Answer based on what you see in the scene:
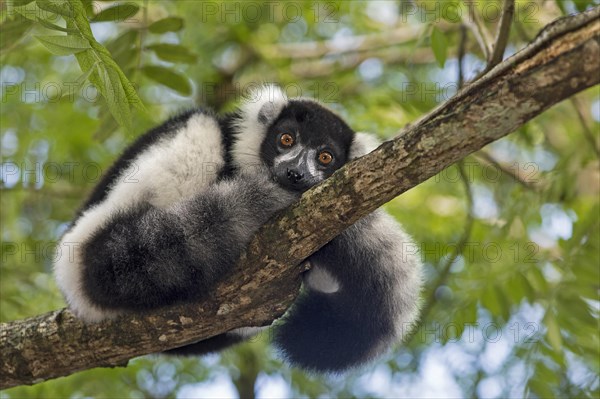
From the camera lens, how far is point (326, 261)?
4293 millimetres

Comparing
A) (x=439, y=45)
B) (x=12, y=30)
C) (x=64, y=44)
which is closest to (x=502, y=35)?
(x=439, y=45)

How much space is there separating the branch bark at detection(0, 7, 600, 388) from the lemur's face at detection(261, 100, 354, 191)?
990 mm

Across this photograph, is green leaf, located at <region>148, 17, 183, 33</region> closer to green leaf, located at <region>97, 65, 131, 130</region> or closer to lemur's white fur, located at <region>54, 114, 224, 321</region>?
lemur's white fur, located at <region>54, 114, 224, 321</region>

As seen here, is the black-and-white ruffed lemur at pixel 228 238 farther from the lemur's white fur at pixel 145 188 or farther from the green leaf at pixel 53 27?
the green leaf at pixel 53 27

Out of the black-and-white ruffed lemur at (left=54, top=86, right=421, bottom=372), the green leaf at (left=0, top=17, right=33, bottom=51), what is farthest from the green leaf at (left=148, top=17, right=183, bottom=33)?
the green leaf at (left=0, top=17, right=33, bottom=51)

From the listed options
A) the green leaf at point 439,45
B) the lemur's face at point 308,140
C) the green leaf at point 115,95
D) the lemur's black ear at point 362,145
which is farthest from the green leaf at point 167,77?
the green leaf at point 115,95

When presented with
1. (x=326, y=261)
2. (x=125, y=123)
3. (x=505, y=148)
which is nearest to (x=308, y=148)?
(x=326, y=261)

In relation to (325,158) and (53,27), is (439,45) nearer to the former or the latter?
(325,158)

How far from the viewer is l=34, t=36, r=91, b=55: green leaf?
3.53 m

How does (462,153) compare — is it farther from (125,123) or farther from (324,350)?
(324,350)

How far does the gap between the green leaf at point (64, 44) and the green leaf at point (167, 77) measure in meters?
2.16

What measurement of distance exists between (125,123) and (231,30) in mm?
5177

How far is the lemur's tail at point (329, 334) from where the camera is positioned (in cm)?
467

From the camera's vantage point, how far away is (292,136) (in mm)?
5340
